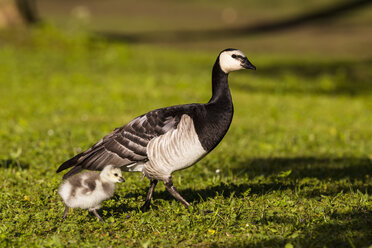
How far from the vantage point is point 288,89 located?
20.0 m

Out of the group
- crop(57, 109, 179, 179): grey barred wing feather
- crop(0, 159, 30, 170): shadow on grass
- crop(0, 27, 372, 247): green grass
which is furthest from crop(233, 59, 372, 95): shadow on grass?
crop(57, 109, 179, 179): grey barred wing feather

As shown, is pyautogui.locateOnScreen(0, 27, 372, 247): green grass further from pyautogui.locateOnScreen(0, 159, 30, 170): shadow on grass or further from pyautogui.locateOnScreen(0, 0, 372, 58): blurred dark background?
pyautogui.locateOnScreen(0, 0, 372, 58): blurred dark background

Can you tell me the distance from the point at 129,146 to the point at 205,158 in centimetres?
384

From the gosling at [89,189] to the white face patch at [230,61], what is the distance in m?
1.98

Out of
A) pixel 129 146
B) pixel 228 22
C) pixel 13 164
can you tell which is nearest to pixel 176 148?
pixel 129 146

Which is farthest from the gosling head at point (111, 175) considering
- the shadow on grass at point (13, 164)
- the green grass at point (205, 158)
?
the shadow on grass at point (13, 164)

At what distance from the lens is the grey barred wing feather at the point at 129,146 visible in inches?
270

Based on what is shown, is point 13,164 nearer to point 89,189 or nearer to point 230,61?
point 89,189

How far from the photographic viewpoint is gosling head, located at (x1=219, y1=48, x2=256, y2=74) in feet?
23.3

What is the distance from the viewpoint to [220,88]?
7258mm

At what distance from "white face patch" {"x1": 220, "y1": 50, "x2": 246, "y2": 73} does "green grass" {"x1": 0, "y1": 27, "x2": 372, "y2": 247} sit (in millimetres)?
1724

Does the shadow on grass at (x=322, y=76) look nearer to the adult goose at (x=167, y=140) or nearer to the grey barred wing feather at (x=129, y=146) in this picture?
the adult goose at (x=167, y=140)

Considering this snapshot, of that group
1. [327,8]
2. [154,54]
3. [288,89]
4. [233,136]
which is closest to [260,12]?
[327,8]

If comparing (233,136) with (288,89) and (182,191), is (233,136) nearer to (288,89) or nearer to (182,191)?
(182,191)
